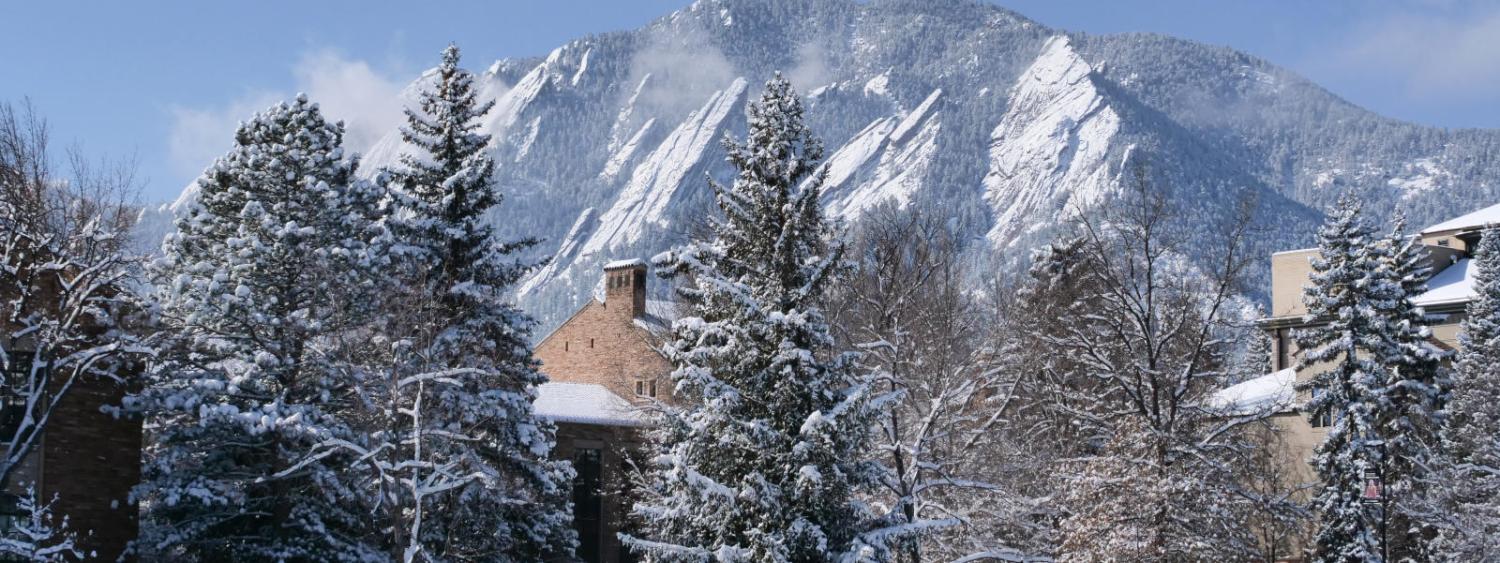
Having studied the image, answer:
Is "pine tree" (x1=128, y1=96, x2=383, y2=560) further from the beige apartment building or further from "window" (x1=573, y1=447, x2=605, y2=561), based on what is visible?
the beige apartment building

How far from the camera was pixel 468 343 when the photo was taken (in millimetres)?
29375

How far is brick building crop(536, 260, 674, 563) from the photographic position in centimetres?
4534

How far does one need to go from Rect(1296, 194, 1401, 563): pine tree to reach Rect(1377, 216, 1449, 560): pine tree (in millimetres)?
427

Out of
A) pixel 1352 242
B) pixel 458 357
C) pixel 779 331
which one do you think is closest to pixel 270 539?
pixel 458 357

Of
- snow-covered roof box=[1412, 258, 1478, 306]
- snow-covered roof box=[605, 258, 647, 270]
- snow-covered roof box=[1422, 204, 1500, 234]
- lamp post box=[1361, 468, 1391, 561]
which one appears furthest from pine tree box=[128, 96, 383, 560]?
snow-covered roof box=[1422, 204, 1500, 234]

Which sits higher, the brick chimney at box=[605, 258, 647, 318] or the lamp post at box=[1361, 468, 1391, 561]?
the brick chimney at box=[605, 258, 647, 318]

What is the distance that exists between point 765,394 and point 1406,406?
25.7 m

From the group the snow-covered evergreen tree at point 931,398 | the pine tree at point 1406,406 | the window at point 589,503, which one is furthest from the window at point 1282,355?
the window at point 589,503

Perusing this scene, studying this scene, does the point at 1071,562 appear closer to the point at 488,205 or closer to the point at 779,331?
the point at 779,331

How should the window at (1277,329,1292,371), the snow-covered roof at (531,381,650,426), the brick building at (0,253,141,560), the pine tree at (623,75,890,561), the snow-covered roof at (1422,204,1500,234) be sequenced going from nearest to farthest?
1. the pine tree at (623,75,890,561)
2. the brick building at (0,253,141,560)
3. the snow-covered roof at (531,381,650,426)
4. the window at (1277,329,1292,371)
5. the snow-covered roof at (1422,204,1500,234)

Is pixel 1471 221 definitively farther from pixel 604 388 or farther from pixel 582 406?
pixel 582 406

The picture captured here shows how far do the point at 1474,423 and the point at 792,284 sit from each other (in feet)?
87.9

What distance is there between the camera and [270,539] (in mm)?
28656

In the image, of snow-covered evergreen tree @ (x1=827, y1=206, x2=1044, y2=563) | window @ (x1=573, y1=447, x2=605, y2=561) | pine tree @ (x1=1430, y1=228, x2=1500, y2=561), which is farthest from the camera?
window @ (x1=573, y1=447, x2=605, y2=561)
